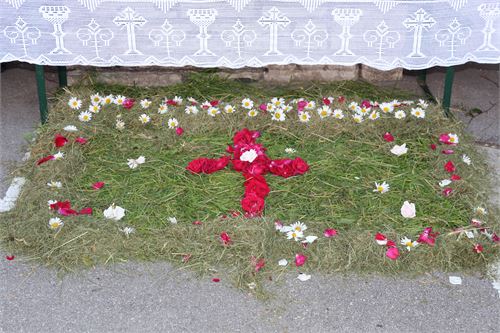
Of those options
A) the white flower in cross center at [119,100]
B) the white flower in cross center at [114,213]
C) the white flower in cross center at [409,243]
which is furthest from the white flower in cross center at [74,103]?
the white flower in cross center at [409,243]

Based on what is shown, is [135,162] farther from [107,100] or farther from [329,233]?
[329,233]

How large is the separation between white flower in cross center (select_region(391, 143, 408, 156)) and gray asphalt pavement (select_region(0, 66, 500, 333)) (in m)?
0.88

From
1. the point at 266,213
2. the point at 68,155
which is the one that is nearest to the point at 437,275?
the point at 266,213

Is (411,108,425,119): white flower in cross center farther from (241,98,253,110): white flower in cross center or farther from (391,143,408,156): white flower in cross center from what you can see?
(241,98,253,110): white flower in cross center

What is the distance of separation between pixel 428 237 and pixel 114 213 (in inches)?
52.7

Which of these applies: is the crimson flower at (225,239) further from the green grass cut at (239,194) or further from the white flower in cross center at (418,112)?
the white flower in cross center at (418,112)

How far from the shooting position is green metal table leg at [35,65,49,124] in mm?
3762

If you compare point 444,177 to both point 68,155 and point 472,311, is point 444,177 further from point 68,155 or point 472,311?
point 68,155

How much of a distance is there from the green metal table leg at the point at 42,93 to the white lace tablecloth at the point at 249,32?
38cm

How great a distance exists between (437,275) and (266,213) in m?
0.76

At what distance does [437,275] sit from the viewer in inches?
110

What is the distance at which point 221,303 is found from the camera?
103 inches

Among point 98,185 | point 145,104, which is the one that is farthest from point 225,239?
point 145,104

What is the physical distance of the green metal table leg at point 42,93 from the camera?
376 cm
